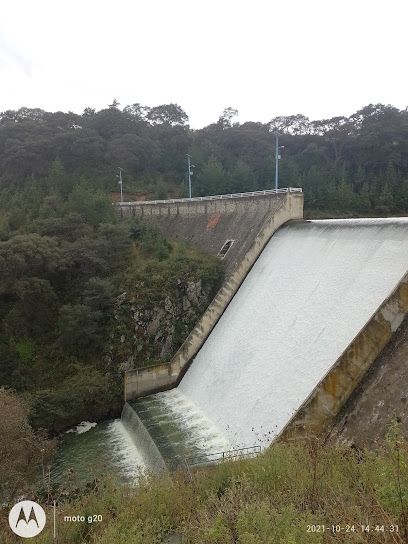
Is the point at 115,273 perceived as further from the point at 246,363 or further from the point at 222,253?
the point at 246,363

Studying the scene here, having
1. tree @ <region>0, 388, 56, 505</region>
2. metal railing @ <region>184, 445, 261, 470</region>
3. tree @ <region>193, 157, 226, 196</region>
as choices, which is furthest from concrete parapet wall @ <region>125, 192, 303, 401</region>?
tree @ <region>193, 157, 226, 196</region>

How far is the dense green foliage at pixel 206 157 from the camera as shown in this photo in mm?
35875

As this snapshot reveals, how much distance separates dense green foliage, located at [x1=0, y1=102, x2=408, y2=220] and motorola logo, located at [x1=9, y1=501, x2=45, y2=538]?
87.4 feet

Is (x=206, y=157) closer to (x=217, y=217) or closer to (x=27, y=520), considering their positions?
(x=217, y=217)

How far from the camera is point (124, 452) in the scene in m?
14.0

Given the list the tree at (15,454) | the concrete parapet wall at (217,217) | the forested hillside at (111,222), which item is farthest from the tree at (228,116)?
the tree at (15,454)

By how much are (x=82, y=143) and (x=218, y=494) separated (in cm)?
3825

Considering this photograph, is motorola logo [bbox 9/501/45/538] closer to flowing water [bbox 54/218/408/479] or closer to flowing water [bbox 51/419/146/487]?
flowing water [bbox 51/419/146/487]

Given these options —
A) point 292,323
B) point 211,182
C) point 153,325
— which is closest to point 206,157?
point 211,182

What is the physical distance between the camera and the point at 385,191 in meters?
35.1

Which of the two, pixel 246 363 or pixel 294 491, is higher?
pixel 294 491

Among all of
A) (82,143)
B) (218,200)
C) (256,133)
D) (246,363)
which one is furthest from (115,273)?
(256,133)

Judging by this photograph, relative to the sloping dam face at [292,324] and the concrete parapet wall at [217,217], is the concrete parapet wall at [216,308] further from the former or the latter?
the sloping dam face at [292,324]

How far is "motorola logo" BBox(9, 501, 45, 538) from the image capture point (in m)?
6.21
